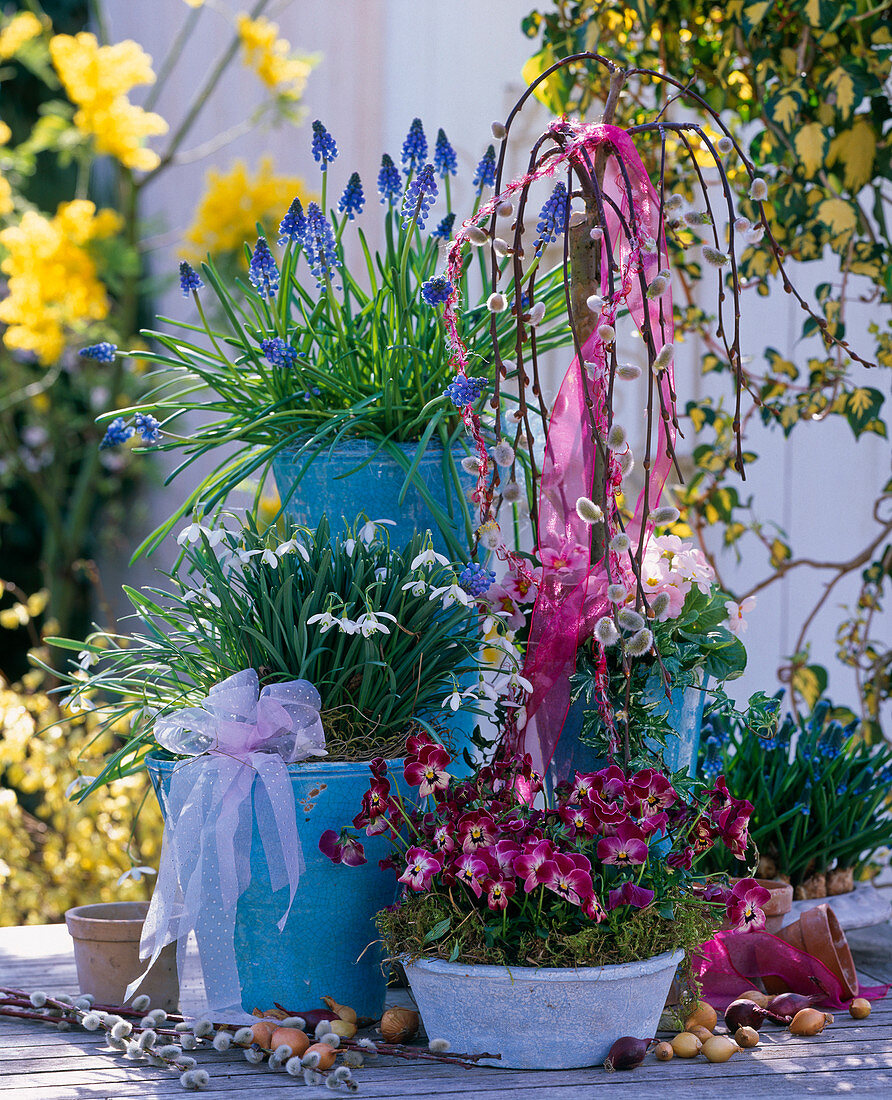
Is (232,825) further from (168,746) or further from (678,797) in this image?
(678,797)

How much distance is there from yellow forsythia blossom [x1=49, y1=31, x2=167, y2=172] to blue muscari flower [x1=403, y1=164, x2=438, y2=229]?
206 centimetres

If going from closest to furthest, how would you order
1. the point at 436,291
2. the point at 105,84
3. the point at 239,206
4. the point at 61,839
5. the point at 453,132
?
the point at 436,291 < the point at 61,839 < the point at 453,132 < the point at 105,84 < the point at 239,206

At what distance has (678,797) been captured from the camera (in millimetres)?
1051

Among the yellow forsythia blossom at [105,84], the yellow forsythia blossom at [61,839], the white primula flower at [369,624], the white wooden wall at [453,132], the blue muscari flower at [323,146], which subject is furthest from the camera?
the yellow forsythia blossom at [105,84]

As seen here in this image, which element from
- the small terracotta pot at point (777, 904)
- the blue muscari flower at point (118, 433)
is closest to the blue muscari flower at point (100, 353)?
the blue muscari flower at point (118, 433)

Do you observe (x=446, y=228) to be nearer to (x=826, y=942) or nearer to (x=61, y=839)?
(x=826, y=942)

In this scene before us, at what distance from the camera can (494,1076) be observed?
0.97 metres

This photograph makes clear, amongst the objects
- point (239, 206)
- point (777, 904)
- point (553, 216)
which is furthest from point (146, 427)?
point (239, 206)

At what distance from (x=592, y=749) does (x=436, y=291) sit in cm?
48

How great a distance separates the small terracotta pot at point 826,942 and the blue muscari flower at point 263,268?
34.3 inches

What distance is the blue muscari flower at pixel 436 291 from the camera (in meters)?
1.19

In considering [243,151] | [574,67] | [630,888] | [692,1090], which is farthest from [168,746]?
[243,151]

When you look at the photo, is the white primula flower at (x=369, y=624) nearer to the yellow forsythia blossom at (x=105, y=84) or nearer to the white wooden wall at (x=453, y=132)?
the white wooden wall at (x=453, y=132)

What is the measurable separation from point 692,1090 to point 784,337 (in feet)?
5.29
